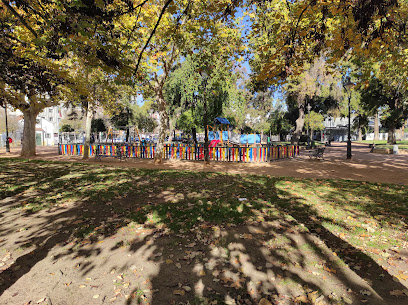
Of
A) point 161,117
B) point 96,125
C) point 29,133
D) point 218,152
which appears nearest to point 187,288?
point 161,117

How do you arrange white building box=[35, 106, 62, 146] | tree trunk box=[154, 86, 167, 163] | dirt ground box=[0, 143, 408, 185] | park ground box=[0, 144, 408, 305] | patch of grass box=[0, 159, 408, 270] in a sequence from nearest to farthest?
park ground box=[0, 144, 408, 305]
patch of grass box=[0, 159, 408, 270]
dirt ground box=[0, 143, 408, 185]
tree trunk box=[154, 86, 167, 163]
white building box=[35, 106, 62, 146]

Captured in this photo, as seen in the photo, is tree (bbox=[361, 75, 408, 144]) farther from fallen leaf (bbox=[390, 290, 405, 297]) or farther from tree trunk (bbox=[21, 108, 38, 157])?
tree trunk (bbox=[21, 108, 38, 157])

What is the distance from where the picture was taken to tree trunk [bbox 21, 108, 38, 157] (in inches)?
696

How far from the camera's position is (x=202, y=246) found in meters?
4.13

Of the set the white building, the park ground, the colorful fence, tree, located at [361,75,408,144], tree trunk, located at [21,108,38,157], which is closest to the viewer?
the park ground

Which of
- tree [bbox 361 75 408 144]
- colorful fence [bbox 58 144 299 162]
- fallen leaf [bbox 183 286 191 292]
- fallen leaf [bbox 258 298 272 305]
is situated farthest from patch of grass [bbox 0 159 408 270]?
tree [bbox 361 75 408 144]

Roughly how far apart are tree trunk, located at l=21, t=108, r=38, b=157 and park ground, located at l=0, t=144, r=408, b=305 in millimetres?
12894

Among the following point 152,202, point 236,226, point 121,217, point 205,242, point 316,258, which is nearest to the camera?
point 316,258

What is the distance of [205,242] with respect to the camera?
4.25 metres

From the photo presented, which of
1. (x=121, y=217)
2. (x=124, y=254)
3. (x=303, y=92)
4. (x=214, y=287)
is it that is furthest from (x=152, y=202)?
(x=303, y=92)

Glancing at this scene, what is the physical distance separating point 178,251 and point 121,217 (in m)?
2.03

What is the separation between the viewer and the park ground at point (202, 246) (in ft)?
10.00

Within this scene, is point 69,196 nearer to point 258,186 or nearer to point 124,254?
point 124,254

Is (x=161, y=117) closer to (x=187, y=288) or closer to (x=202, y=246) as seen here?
(x=202, y=246)
